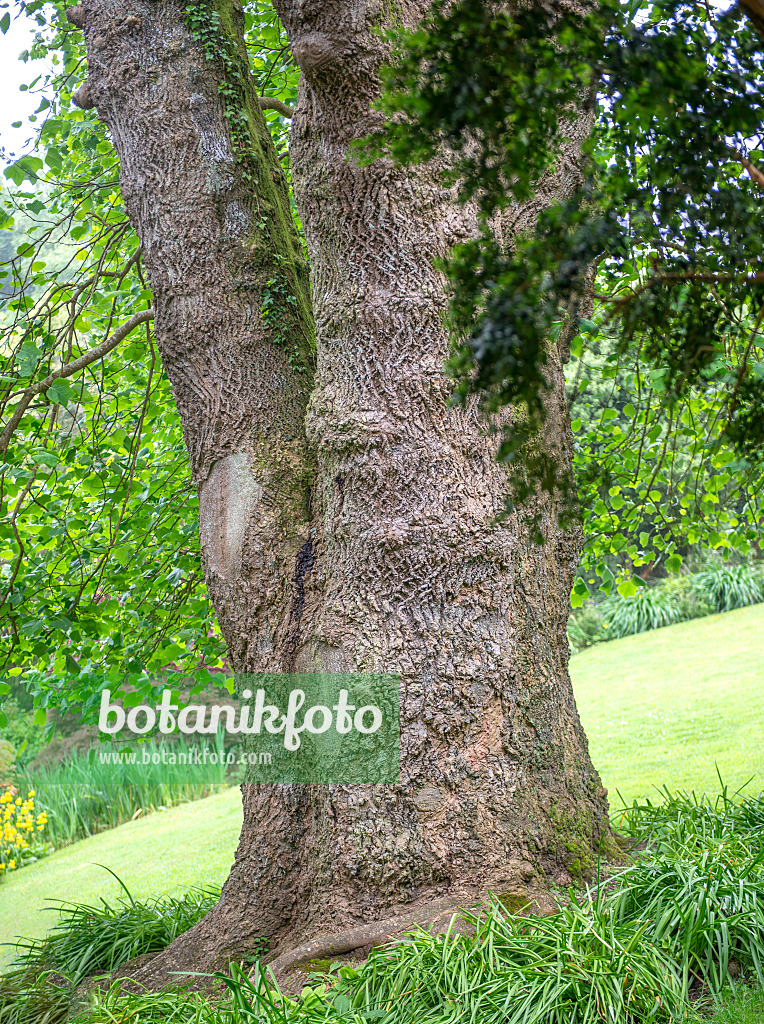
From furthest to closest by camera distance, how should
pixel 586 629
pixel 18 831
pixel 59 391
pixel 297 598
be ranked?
pixel 586 629
pixel 18 831
pixel 59 391
pixel 297 598

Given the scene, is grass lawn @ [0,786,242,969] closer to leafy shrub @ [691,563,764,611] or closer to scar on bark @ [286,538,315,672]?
scar on bark @ [286,538,315,672]

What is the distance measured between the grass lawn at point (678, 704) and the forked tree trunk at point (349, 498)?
338 centimetres

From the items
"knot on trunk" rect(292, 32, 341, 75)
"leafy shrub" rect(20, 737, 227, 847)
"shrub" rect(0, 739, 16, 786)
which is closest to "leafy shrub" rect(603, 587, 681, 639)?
"leafy shrub" rect(20, 737, 227, 847)

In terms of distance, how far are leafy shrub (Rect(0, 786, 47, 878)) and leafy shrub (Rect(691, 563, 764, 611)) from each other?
10755 millimetres

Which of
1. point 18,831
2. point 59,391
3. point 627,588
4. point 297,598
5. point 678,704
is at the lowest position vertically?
point 678,704

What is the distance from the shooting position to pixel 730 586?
14258mm

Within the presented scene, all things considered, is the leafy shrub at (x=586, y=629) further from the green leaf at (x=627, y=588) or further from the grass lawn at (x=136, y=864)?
the green leaf at (x=627, y=588)

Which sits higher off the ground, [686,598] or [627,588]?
[627,588]

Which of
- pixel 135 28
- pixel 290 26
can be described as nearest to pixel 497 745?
pixel 290 26

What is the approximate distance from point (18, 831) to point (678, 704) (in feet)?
24.9

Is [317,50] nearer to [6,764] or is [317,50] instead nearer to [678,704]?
[678,704]

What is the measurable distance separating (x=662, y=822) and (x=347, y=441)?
221 cm

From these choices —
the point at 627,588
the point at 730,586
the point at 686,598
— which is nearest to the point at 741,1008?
the point at 627,588

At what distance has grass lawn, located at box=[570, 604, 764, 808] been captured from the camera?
662cm
